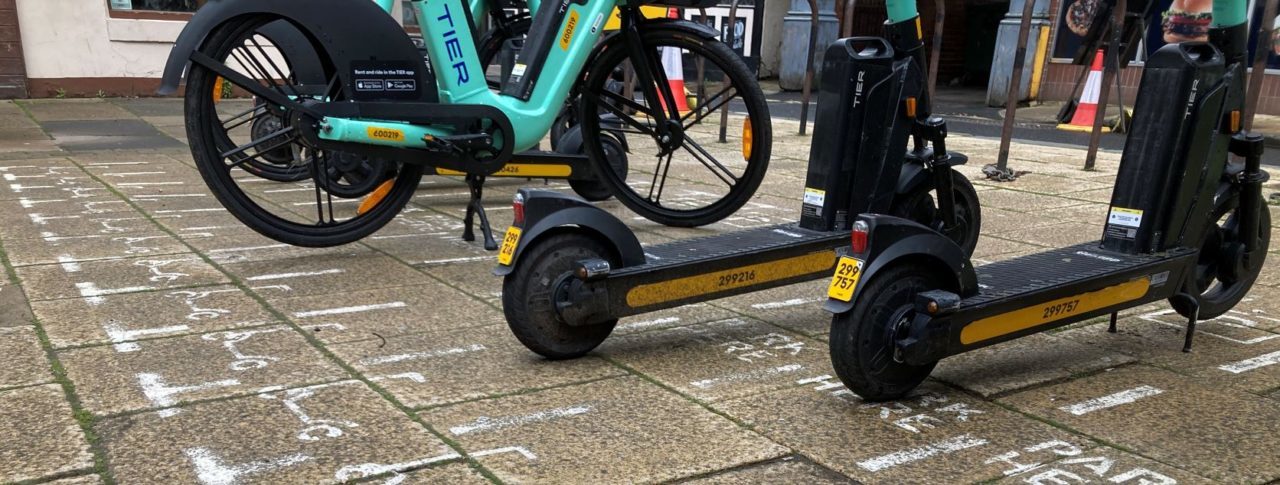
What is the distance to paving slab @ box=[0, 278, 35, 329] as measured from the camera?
12.9 feet

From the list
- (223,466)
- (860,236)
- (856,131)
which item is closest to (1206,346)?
(856,131)

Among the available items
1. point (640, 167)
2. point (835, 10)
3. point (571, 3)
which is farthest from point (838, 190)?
point (835, 10)

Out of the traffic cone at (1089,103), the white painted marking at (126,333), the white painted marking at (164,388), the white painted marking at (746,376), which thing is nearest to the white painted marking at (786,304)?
the white painted marking at (746,376)

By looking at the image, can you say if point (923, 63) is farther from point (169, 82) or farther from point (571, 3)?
point (169, 82)

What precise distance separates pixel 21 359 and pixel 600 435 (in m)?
1.89

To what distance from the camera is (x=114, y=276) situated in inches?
182

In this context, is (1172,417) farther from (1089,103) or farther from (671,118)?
(1089,103)

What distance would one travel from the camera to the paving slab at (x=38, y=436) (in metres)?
2.71

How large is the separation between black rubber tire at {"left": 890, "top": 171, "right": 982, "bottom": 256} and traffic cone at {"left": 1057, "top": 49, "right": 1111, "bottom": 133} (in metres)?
8.98

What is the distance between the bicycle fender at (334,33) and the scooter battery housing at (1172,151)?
2895 mm

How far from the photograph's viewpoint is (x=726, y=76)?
549 centimetres

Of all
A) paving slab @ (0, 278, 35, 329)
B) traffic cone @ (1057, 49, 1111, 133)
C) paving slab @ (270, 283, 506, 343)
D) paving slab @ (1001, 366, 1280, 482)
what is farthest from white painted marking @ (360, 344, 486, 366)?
traffic cone @ (1057, 49, 1111, 133)

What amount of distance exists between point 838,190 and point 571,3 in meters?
1.67

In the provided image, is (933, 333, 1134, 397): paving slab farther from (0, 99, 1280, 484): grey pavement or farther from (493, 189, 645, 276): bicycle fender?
(493, 189, 645, 276): bicycle fender
